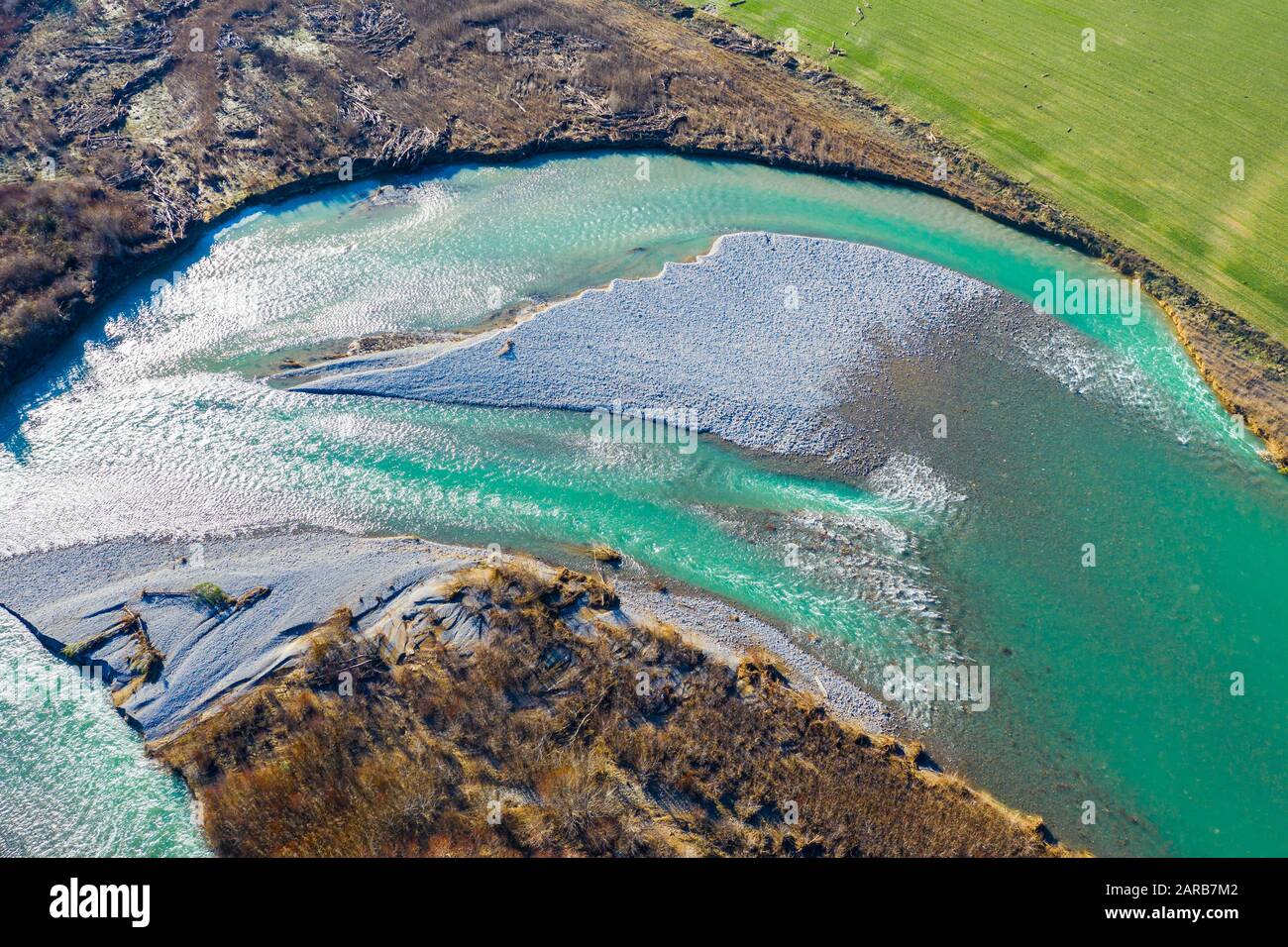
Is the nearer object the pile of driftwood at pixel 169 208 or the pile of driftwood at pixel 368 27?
the pile of driftwood at pixel 169 208

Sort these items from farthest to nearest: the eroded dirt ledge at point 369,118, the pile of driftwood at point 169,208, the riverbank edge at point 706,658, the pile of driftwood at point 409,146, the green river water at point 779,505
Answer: the pile of driftwood at point 409,146
the pile of driftwood at point 169,208
the eroded dirt ledge at point 369,118
the green river water at point 779,505
the riverbank edge at point 706,658

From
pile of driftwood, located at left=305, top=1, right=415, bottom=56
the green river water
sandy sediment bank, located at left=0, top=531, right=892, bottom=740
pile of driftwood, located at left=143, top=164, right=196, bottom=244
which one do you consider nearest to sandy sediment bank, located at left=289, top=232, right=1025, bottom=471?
the green river water

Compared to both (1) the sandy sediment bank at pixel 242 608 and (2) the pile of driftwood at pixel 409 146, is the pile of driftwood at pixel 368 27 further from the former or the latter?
(1) the sandy sediment bank at pixel 242 608

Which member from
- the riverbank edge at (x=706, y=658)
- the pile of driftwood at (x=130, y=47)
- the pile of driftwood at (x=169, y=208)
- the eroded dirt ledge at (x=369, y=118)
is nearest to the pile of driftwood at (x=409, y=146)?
the eroded dirt ledge at (x=369, y=118)

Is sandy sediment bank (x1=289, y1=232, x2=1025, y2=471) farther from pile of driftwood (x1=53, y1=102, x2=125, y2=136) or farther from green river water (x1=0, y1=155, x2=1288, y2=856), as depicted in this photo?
pile of driftwood (x1=53, y1=102, x2=125, y2=136)
